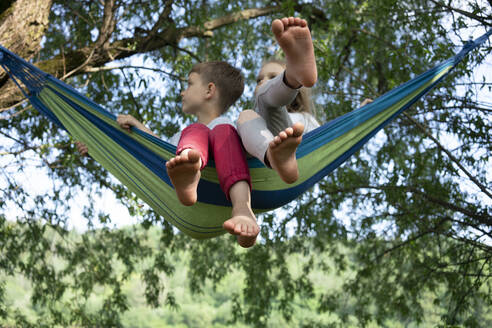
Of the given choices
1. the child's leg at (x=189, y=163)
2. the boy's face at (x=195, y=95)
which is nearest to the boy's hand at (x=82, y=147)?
the boy's face at (x=195, y=95)

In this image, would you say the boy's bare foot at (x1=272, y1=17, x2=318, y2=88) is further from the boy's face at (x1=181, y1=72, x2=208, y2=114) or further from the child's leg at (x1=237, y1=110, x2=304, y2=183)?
the boy's face at (x1=181, y1=72, x2=208, y2=114)

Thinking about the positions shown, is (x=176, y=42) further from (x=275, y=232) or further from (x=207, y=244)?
(x=207, y=244)

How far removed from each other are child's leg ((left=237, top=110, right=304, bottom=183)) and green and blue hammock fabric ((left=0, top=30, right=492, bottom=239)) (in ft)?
0.36

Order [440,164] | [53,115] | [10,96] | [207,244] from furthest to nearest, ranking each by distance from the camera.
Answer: [207,244] < [440,164] < [10,96] < [53,115]

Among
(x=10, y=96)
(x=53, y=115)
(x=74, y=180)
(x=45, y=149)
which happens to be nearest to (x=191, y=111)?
(x=53, y=115)

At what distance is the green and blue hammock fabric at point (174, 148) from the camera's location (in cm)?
171

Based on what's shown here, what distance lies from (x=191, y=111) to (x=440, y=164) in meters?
1.64

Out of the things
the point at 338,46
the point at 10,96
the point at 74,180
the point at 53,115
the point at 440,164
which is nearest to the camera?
the point at 53,115

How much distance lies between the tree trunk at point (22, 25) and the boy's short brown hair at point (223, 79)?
81cm

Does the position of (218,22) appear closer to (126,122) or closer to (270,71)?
(270,71)

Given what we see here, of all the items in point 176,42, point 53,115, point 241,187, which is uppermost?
point 176,42

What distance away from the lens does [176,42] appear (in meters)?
3.39

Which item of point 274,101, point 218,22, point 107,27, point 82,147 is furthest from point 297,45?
point 218,22

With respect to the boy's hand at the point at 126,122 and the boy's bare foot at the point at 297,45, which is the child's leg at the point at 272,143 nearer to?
the boy's bare foot at the point at 297,45
